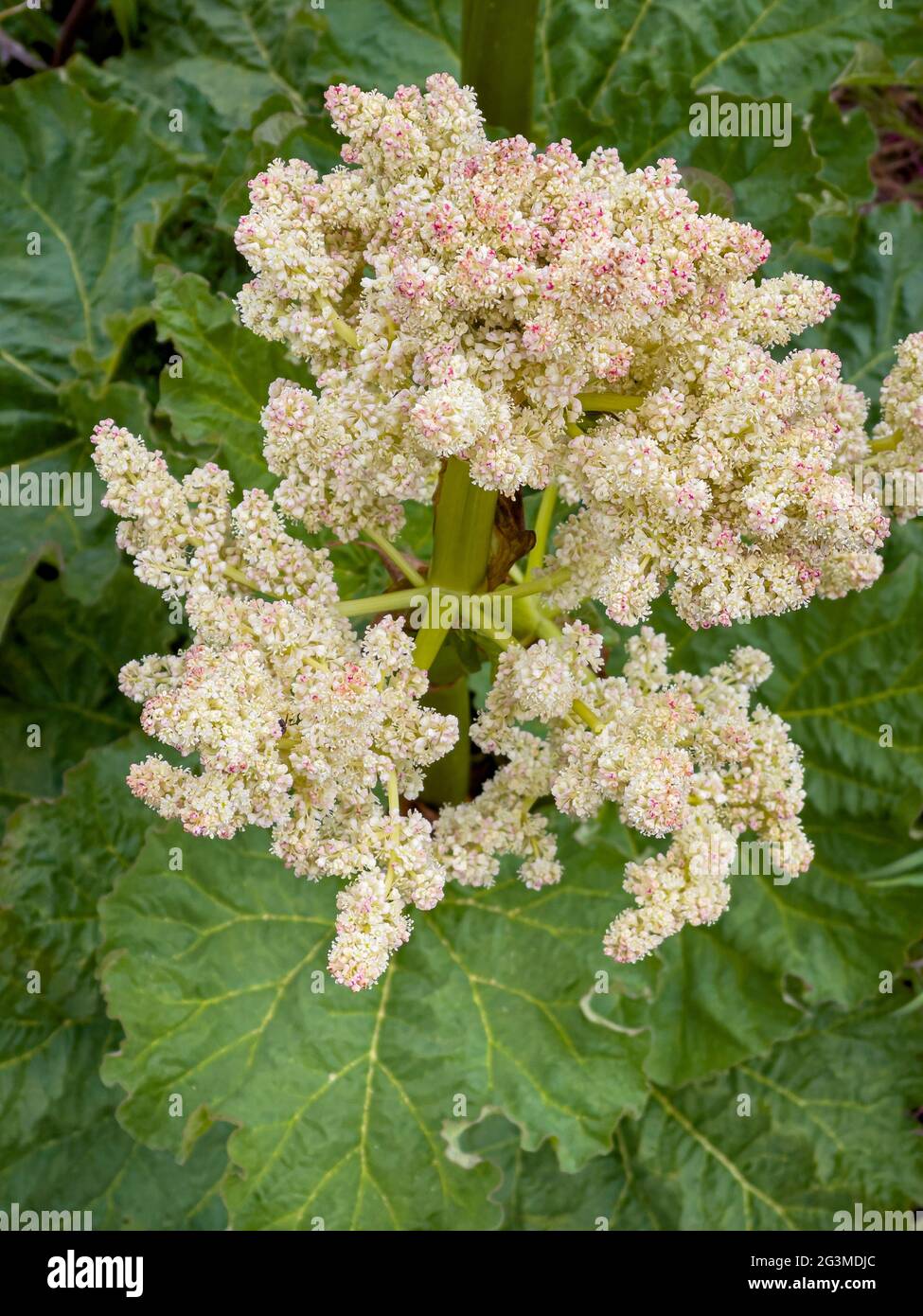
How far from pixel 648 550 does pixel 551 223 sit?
0.29 metres

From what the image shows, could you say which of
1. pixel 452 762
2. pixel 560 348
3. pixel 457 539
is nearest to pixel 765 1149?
pixel 452 762

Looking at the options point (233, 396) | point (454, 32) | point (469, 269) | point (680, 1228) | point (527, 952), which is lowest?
point (680, 1228)

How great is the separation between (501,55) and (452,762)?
97 centimetres

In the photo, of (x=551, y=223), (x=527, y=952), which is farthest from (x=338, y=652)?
(x=527, y=952)

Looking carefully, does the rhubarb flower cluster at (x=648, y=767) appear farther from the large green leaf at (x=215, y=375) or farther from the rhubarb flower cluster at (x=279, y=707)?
the large green leaf at (x=215, y=375)

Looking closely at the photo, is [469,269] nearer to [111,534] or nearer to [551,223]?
[551,223]

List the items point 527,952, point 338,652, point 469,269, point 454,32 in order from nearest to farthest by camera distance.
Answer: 1. point 469,269
2. point 338,652
3. point 527,952
4. point 454,32

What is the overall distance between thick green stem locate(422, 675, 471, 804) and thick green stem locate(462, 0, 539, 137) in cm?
74

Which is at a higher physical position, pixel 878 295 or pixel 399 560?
pixel 878 295

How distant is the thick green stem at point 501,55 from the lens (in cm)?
160

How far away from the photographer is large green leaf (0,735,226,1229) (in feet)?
7.20

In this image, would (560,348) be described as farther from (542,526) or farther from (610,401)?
(542,526)

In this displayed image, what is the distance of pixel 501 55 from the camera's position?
164 centimetres

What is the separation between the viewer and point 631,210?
1.09 metres
